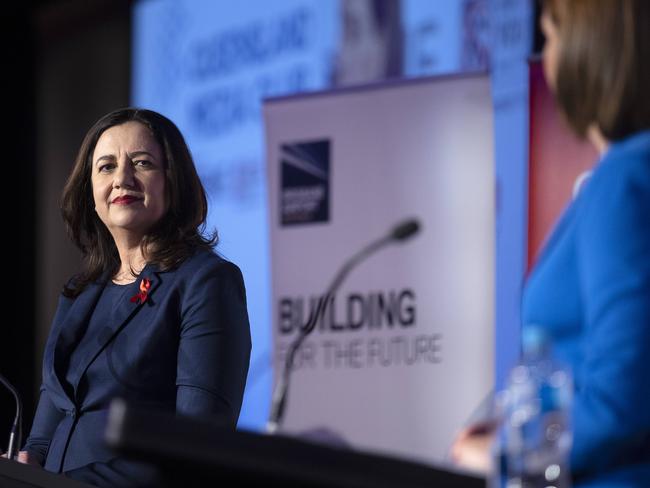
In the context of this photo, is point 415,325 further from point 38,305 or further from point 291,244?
point 38,305

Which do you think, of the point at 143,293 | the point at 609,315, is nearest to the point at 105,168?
the point at 143,293

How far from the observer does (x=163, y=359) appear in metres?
2.34

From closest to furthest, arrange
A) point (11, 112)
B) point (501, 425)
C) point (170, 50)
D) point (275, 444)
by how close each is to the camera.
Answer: point (275, 444)
point (501, 425)
point (170, 50)
point (11, 112)

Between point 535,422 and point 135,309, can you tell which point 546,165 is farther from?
point 535,422

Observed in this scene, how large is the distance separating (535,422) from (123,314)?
115cm

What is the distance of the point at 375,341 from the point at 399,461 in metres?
3.31

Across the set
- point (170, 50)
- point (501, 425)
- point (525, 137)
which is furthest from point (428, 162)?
point (501, 425)

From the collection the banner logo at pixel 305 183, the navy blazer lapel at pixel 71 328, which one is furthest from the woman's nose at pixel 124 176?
the banner logo at pixel 305 183

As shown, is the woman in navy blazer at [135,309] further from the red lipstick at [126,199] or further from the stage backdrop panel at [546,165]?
the stage backdrop panel at [546,165]

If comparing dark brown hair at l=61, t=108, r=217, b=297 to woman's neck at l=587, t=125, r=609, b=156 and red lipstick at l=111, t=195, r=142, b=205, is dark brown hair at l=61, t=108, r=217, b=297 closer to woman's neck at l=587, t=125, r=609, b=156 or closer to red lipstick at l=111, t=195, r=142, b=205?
red lipstick at l=111, t=195, r=142, b=205

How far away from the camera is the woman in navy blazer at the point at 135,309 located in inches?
91.0

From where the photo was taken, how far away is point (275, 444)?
1.40 metres

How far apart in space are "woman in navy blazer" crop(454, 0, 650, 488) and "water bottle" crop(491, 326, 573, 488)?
24 millimetres

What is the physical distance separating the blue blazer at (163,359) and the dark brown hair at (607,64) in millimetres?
1007
